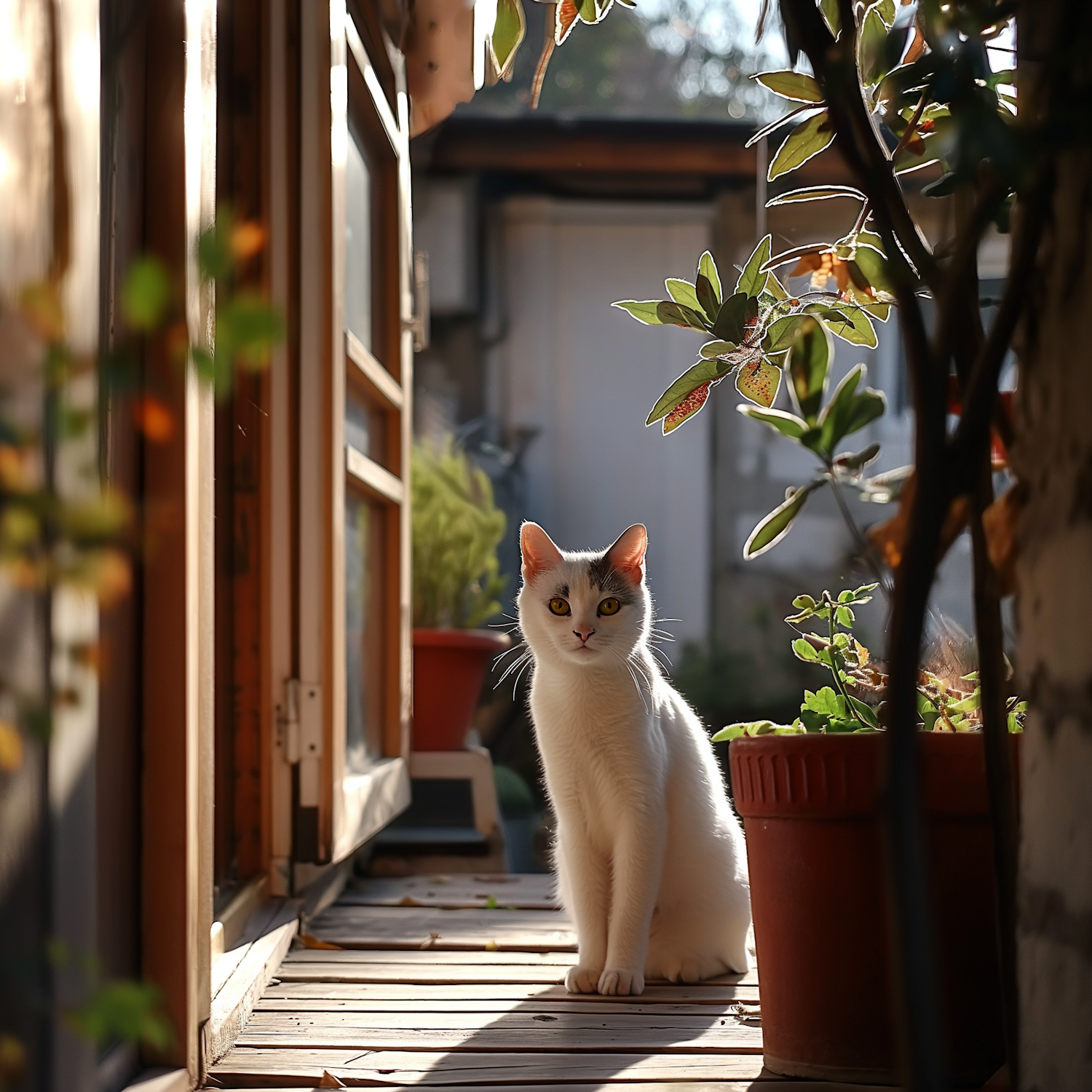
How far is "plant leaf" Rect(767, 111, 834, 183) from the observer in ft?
4.74

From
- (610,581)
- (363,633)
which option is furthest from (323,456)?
(363,633)

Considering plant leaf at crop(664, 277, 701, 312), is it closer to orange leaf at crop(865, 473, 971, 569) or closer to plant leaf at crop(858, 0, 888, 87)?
plant leaf at crop(858, 0, 888, 87)

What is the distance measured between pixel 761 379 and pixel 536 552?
2.99 feet

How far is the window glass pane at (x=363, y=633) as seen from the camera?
2.78 m

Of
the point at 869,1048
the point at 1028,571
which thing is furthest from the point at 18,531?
the point at 869,1048

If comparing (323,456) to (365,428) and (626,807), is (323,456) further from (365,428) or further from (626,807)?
(626,807)

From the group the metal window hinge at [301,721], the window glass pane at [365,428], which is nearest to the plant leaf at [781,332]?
the metal window hinge at [301,721]

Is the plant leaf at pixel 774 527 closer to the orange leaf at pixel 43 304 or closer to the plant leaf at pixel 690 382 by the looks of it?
the plant leaf at pixel 690 382

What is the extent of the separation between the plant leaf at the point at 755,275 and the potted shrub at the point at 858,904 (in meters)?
0.54

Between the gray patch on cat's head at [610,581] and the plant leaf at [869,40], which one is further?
the gray patch on cat's head at [610,581]

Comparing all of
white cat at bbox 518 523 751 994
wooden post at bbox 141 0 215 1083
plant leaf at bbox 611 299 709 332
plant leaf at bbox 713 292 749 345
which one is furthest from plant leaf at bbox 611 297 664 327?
white cat at bbox 518 523 751 994

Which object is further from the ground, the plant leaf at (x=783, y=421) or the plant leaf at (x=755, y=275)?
the plant leaf at (x=755, y=275)

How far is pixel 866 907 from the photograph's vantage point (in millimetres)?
1318

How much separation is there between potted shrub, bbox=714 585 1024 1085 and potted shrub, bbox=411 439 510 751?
2.36 meters
